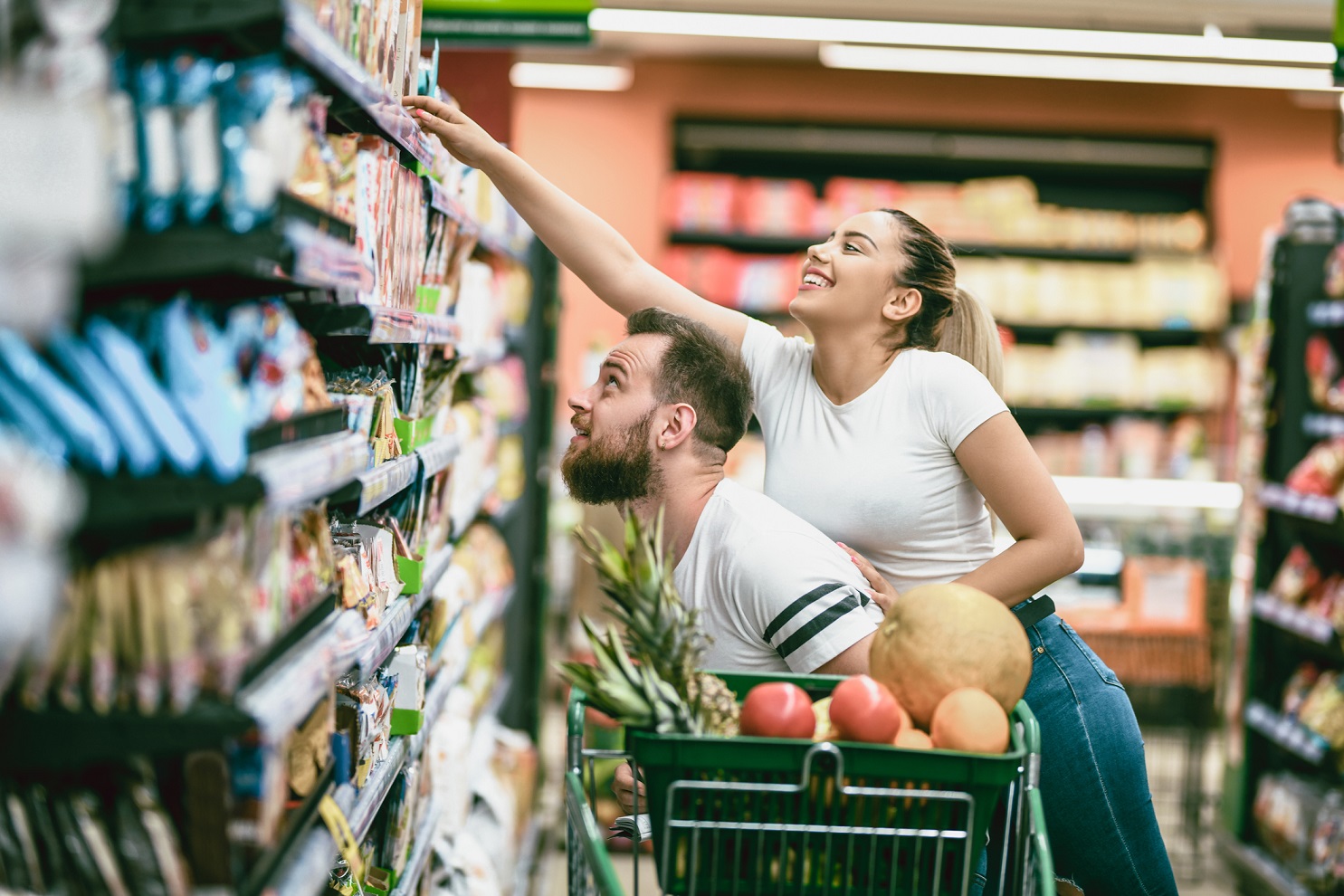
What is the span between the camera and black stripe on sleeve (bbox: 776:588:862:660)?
176cm

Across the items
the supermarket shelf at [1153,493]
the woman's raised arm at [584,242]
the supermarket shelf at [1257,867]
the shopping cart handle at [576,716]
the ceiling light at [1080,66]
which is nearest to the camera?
the shopping cart handle at [576,716]

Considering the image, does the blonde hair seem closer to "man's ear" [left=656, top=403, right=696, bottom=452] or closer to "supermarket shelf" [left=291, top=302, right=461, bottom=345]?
"man's ear" [left=656, top=403, right=696, bottom=452]

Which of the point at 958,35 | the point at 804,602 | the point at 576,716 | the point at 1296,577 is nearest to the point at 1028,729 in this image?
the point at 804,602

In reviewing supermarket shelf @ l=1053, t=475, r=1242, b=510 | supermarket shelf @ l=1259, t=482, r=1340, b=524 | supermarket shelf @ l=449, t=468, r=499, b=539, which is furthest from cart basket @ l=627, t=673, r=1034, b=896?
supermarket shelf @ l=1053, t=475, r=1242, b=510

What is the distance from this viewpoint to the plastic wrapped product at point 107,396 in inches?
42.4

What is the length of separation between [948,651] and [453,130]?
1.31 meters

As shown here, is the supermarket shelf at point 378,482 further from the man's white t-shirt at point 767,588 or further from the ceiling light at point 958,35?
the ceiling light at point 958,35

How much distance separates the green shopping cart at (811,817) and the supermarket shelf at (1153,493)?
5.53 meters

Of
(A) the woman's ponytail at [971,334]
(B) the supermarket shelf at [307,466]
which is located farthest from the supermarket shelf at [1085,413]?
(B) the supermarket shelf at [307,466]

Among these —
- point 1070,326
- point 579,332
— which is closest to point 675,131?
point 579,332

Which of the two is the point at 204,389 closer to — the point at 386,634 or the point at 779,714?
the point at 779,714

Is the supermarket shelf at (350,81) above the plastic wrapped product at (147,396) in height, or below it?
above

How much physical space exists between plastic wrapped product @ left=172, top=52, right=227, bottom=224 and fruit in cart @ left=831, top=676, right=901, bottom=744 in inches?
34.4

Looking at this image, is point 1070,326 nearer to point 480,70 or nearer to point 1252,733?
point 1252,733
